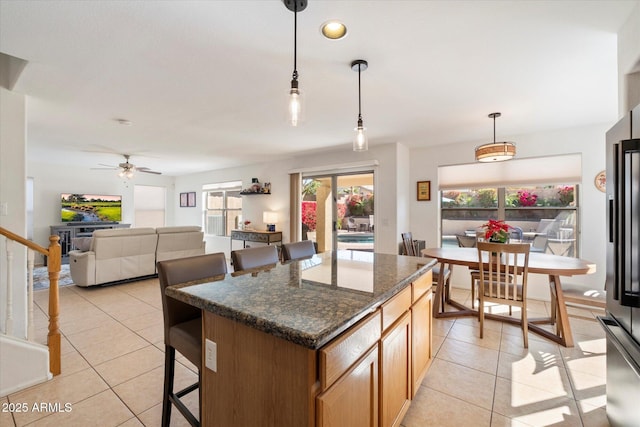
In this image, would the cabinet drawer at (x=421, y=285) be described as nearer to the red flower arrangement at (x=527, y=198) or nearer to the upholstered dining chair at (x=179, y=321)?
the upholstered dining chair at (x=179, y=321)

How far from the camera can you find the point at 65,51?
2072 mm

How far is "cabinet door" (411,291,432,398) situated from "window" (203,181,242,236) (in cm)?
607

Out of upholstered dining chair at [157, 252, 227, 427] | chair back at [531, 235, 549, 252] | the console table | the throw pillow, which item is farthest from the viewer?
the console table

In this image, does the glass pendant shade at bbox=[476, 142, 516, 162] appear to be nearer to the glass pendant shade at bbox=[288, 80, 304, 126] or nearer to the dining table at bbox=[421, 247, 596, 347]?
the dining table at bbox=[421, 247, 596, 347]

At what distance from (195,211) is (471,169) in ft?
24.2

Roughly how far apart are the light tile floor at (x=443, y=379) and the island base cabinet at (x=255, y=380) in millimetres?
908

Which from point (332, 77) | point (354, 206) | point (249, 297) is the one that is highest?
point (332, 77)

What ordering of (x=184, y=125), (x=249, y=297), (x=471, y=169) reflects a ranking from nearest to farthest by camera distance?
(x=249, y=297) → (x=184, y=125) → (x=471, y=169)

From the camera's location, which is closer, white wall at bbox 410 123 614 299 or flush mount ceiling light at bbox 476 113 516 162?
flush mount ceiling light at bbox 476 113 516 162

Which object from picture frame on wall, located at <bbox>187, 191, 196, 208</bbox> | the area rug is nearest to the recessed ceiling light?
the area rug

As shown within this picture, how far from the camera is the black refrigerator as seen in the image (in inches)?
50.4

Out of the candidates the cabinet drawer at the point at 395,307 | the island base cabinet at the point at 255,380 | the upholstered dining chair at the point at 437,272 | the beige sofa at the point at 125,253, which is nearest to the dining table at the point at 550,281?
the upholstered dining chair at the point at 437,272

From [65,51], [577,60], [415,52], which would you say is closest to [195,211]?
[65,51]

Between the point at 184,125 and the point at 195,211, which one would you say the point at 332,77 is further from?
the point at 195,211
